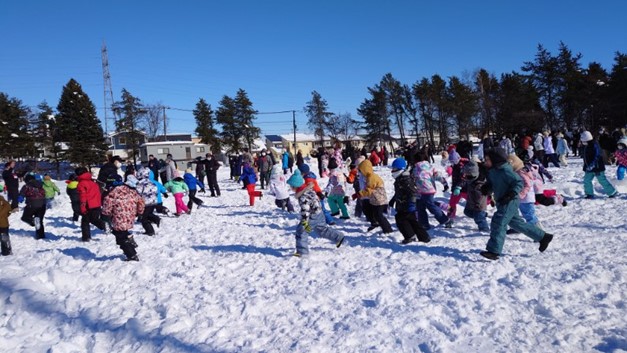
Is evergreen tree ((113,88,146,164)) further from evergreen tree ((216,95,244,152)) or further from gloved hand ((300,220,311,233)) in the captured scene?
gloved hand ((300,220,311,233))

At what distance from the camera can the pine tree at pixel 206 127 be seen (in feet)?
183

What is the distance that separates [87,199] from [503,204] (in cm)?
822

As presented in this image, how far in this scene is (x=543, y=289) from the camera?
4.50 metres

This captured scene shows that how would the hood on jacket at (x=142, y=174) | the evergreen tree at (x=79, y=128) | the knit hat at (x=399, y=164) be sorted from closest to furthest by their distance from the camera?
1. the knit hat at (x=399, y=164)
2. the hood on jacket at (x=142, y=174)
3. the evergreen tree at (x=79, y=128)

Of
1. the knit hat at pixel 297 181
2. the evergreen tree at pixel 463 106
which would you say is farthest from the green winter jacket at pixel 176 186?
the evergreen tree at pixel 463 106

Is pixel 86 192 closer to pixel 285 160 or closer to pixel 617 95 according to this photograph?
pixel 285 160

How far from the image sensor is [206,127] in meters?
56.8

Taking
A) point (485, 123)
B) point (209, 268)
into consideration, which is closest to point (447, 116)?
point (485, 123)

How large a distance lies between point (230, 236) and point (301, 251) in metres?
2.77

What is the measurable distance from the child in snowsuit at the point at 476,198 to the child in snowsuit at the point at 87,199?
7810 mm

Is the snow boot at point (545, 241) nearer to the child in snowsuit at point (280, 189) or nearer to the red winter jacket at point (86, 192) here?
the child in snowsuit at point (280, 189)

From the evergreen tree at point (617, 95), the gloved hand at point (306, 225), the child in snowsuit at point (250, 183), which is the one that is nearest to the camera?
the gloved hand at point (306, 225)

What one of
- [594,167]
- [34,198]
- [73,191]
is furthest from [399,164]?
[73,191]

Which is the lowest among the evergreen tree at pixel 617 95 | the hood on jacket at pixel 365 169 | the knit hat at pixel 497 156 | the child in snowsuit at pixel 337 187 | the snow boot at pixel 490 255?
the snow boot at pixel 490 255
